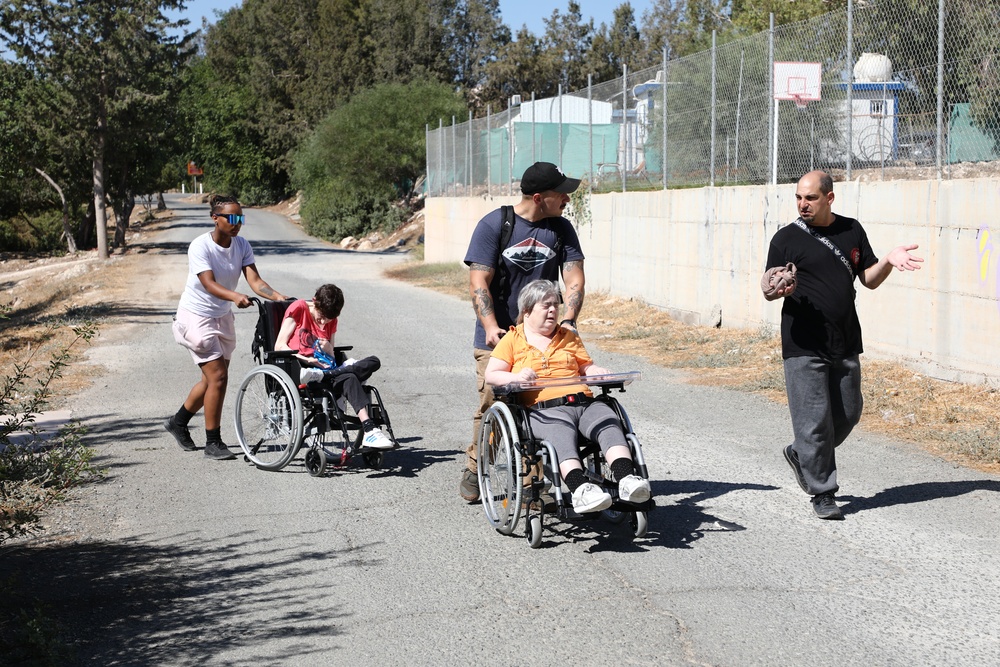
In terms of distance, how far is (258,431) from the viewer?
7762 mm

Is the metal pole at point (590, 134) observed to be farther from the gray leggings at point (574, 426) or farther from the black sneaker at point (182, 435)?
the gray leggings at point (574, 426)

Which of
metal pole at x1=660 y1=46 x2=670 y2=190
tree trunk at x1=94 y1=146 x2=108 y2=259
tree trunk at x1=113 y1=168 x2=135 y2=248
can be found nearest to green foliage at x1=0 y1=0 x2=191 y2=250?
tree trunk at x1=94 y1=146 x2=108 y2=259

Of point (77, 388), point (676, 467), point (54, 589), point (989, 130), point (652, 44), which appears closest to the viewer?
point (54, 589)

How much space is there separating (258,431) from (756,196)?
26.0 ft

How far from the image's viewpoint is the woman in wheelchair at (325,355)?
7.27 m

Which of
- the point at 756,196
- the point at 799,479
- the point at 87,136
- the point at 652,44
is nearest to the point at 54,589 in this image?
the point at 799,479

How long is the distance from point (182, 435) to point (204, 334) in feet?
2.89

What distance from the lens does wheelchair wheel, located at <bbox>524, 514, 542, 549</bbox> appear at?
5547 millimetres

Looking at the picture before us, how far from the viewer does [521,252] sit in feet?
20.4

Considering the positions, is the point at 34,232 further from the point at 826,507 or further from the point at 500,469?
the point at 826,507

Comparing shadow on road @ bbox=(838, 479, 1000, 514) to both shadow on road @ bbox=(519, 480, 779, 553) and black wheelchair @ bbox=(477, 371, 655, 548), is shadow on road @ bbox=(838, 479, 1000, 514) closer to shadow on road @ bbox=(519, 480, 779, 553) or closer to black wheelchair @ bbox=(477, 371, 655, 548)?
shadow on road @ bbox=(519, 480, 779, 553)

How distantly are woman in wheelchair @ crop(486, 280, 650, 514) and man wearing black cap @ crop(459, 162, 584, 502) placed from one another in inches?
6.1

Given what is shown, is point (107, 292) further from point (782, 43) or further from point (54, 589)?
point (54, 589)

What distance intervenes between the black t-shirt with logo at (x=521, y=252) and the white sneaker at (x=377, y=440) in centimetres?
118
